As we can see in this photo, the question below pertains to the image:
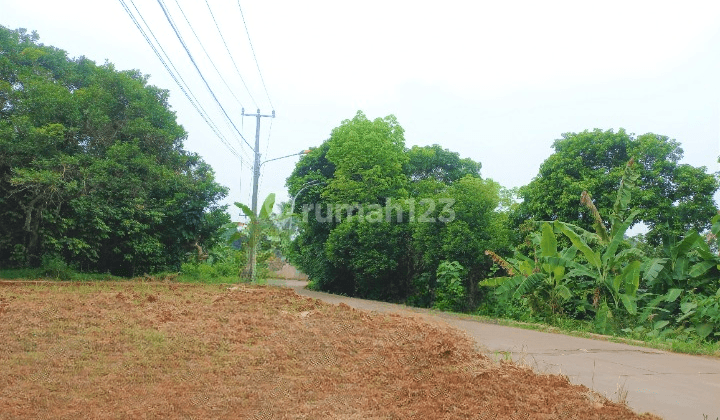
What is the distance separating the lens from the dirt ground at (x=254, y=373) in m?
4.91

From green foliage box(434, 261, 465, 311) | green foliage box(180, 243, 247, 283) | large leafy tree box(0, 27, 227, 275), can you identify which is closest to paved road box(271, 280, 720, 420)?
green foliage box(434, 261, 465, 311)

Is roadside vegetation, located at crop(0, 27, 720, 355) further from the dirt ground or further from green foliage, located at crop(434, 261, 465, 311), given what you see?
the dirt ground

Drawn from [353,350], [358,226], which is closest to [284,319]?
[353,350]

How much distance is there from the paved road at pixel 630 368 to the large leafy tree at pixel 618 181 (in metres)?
10.7

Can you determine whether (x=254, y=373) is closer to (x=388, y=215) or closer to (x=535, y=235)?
(x=535, y=235)

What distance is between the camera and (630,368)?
7.45m

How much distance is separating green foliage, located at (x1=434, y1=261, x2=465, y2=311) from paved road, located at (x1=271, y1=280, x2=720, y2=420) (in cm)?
918

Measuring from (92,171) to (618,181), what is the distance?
59.3 ft

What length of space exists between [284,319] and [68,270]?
1336 cm

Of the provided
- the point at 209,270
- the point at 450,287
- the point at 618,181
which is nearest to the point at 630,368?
the point at 450,287

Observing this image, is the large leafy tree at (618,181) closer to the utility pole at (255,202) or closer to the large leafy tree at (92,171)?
the utility pole at (255,202)

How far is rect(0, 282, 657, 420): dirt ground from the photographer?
4.91 metres

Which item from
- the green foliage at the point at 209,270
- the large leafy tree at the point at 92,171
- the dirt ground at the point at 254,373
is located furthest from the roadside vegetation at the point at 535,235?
the large leafy tree at the point at 92,171

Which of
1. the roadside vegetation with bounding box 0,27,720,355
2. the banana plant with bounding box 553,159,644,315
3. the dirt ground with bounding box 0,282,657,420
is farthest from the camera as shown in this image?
the roadside vegetation with bounding box 0,27,720,355
